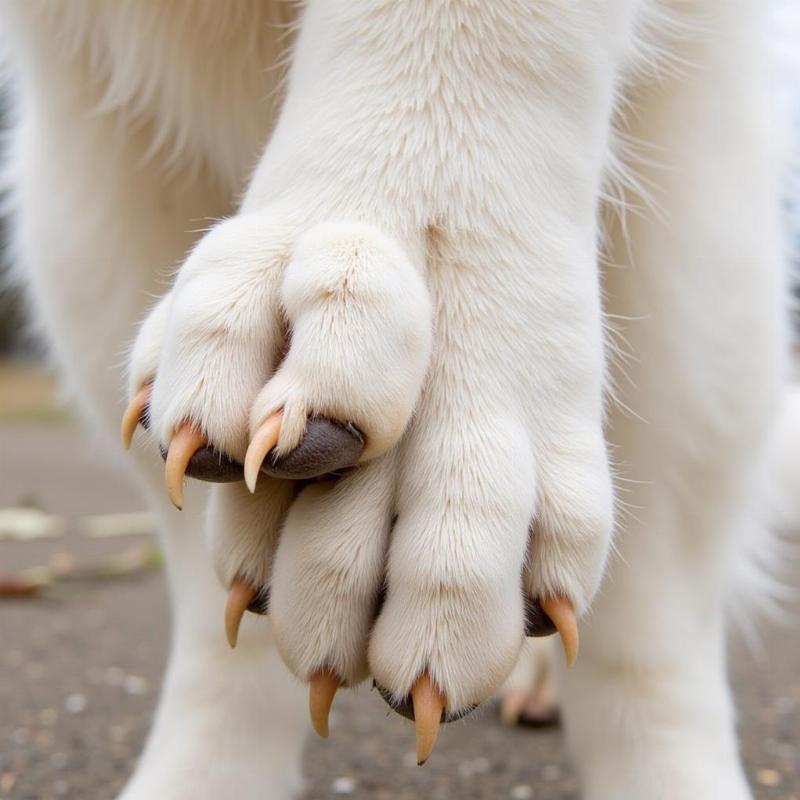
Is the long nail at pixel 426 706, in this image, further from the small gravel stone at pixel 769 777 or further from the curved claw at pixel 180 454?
the small gravel stone at pixel 769 777

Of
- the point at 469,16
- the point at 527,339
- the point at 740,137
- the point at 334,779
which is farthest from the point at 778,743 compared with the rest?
the point at 469,16

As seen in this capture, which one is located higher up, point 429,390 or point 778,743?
point 429,390

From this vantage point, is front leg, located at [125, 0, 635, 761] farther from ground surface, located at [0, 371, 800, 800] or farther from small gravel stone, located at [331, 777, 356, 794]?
small gravel stone, located at [331, 777, 356, 794]

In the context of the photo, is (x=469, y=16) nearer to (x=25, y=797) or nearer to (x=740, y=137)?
(x=740, y=137)

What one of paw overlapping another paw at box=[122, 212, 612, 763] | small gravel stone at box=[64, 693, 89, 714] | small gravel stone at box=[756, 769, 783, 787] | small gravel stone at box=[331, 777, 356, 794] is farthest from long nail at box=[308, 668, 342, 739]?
small gravel stone at box=[64, 693, 89, 714]

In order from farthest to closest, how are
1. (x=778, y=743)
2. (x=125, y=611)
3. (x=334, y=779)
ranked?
1. (x=125, y=611)
2. (x=778, y=743)
3. (x=334, y=779)

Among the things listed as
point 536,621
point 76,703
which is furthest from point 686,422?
point 76,703
